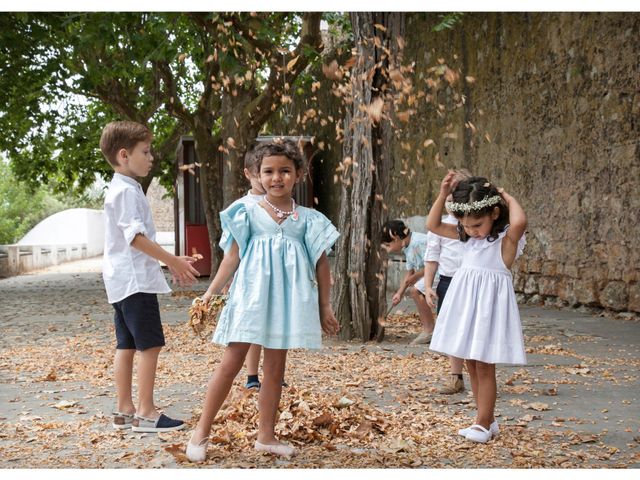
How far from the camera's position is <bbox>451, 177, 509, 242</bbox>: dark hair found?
13.6 ft

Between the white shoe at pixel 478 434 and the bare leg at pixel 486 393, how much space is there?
0.12 ft

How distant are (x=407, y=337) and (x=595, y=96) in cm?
352

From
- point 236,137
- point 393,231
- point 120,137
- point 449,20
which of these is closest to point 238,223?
point 120,137

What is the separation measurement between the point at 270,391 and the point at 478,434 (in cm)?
101

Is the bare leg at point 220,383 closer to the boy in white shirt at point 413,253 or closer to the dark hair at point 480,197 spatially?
the dark hair at point 480,197

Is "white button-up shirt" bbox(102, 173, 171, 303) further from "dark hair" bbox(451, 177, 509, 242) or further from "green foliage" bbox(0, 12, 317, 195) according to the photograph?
"green foliage" bbox(0, 12, 317, 195)

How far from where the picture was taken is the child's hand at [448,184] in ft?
13.6

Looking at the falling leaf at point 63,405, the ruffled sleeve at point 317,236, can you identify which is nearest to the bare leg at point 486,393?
the ruffled sleeve at point 317,236

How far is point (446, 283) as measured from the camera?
20.0 feet

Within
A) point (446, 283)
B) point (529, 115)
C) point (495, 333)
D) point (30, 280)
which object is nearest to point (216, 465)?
point (495, 333)

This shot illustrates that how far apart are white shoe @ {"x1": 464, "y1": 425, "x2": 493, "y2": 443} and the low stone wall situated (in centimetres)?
1858

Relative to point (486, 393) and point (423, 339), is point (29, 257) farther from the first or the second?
point (486, 393)

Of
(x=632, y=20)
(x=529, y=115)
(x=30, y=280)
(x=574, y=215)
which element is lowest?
(x=30, y=280)
